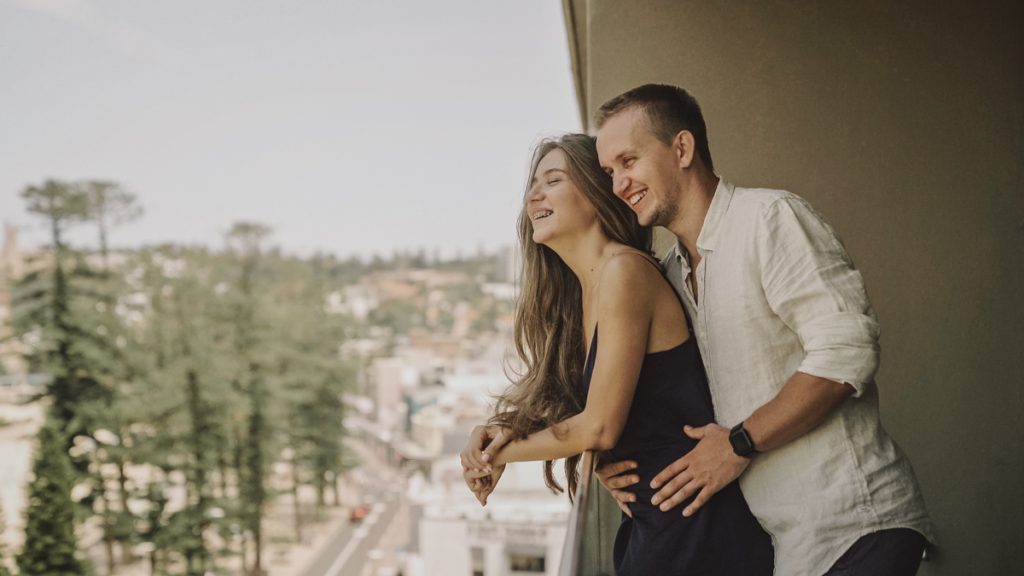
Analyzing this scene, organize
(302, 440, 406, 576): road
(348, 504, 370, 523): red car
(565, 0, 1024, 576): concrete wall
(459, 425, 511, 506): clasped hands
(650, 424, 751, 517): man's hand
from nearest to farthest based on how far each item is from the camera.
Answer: (650, 424, 751, 517): man's hand, (459, 425, 511, 506): clasped hands, (565, 0, 1024, 576): concrete wall, (302, 440, 406, 576): road, (348, 504, 370, 523): red car

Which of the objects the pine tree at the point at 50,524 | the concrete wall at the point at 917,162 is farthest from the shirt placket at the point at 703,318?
the pine tree at the point at 50,524

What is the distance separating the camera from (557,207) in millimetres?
1575

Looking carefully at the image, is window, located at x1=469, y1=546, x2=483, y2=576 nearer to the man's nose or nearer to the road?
the road

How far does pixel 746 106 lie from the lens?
2402 millimetres

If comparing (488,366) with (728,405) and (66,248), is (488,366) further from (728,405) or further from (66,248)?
(728,405)

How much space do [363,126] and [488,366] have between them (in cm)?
2772

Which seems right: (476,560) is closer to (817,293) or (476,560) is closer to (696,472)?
(696,472)

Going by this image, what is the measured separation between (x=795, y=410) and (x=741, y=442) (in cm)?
10

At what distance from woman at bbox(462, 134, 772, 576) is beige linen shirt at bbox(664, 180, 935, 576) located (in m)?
0.05

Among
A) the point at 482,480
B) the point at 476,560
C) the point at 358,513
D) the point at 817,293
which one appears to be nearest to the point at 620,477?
the point at 482,480

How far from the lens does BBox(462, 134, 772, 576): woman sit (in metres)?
1.35

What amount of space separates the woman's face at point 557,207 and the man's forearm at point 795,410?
49 centimetres

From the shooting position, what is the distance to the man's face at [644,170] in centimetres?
Result: 144

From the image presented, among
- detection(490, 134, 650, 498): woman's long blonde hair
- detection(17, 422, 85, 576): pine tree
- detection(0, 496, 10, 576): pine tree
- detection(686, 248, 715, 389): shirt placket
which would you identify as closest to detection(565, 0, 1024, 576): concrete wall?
detection(490, 134, 650, 498): woman's long blonde hair
